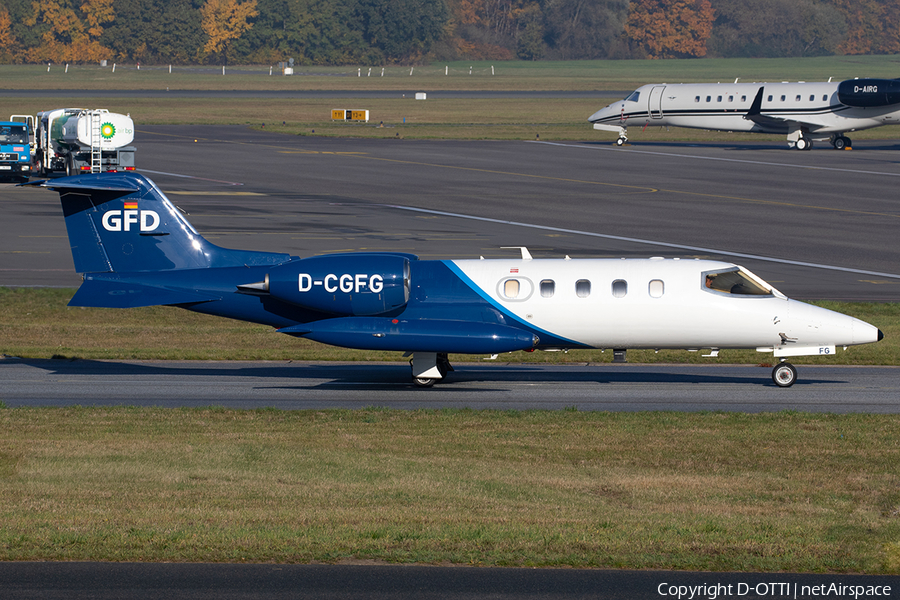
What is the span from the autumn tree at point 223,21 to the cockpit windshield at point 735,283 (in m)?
183

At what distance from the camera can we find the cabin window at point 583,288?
23688 mm

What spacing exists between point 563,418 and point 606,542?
772 centimetres

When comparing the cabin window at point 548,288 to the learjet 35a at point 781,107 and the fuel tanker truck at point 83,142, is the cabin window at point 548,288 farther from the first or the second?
the learjet 35a at point 781,107

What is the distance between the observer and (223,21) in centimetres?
19612

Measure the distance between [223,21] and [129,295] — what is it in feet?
596

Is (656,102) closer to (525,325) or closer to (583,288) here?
(583,288)

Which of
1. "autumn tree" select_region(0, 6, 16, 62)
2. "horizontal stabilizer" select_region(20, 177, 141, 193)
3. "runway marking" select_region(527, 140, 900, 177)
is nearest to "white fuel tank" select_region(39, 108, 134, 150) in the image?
"runway marking" select_region(527, 140, 900, 177)

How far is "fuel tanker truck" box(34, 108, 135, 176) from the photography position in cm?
6319

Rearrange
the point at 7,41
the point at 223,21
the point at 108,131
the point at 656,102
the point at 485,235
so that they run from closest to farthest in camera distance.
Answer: the point at 485,235 → the point at 108,131 → the point at 656,102 → the point at 7,41 → the point at 223,21

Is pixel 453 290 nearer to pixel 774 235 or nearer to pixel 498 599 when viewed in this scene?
pixel 498 599

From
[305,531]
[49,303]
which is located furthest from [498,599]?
[49,303]

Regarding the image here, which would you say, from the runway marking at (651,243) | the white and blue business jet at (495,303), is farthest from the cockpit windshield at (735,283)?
the runway marking at (651,243)

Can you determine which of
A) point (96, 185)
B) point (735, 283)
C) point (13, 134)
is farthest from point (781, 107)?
point (96, 185)

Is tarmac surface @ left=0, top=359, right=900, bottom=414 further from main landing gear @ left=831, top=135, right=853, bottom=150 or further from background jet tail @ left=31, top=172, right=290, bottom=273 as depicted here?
main landing gear @ left=831, top=135, right=853, bottom=150
